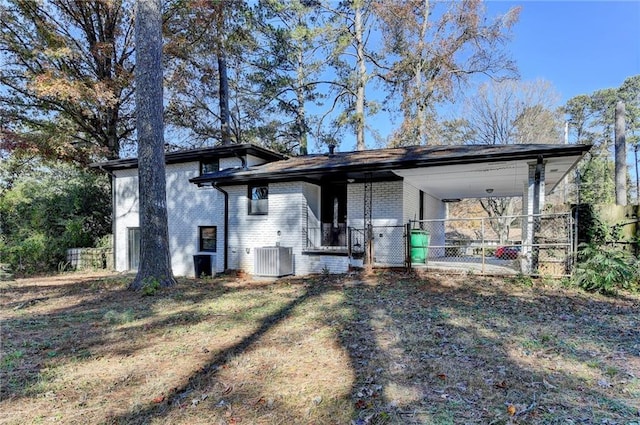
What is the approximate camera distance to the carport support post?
826cm

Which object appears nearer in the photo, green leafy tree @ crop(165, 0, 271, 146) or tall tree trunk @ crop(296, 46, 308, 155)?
green leafy tree @ crop(165, 0, 271, 146)

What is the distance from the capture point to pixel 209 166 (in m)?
13.3

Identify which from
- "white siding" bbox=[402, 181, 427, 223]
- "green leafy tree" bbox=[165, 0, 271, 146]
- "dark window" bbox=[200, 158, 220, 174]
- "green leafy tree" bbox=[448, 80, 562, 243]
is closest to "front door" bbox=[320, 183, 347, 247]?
"white siding" bbox=[402, 181, 427, 223]

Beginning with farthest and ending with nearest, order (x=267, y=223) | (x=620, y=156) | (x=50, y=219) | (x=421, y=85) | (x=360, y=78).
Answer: (x=360, y=78), (x=421, y=85), (x=50, y=219), (x=620, y=156), (x=267, y=223)

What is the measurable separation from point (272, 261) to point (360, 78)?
499 inches

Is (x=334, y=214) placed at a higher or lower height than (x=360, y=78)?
lower

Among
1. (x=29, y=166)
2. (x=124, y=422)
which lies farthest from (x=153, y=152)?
(x=29, y=166)

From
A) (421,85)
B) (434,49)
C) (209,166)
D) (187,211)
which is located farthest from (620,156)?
(187,211)

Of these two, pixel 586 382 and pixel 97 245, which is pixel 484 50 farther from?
pixel 97 245

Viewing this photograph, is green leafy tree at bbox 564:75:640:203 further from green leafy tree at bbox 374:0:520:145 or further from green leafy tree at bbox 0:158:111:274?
green leafy tree at bbox 0:158:111:274

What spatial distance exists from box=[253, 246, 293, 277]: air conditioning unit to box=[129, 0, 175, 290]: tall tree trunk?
9.25 feet

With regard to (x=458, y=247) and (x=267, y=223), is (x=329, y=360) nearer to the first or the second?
(x=458, y=247)

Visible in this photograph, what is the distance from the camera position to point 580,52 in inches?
567

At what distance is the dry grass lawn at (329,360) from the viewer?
120 inches
